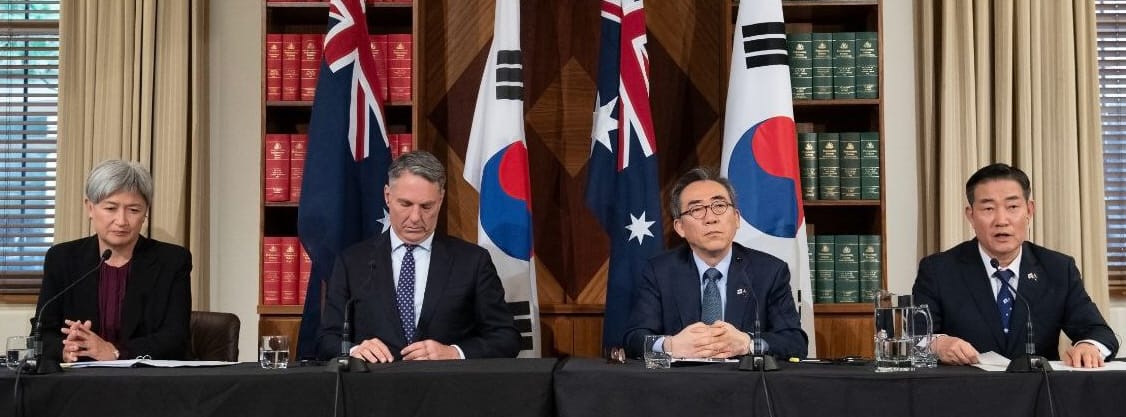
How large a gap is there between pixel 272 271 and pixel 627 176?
1.44 meters

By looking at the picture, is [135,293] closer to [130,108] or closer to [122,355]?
[122,355]

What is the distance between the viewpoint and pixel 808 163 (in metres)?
4.34

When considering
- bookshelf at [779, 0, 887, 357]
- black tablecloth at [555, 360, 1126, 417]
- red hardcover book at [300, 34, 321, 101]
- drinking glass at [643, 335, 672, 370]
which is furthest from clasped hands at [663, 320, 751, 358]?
red hardcover book at [300, 34, 321, 101]

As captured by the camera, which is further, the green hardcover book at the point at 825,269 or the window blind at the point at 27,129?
the window blind at the point at 27,129

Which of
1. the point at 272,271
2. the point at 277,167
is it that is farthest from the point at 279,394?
the point at 277,167

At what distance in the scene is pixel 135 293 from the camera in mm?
3500

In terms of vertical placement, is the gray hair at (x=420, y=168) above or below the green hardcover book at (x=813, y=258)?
above

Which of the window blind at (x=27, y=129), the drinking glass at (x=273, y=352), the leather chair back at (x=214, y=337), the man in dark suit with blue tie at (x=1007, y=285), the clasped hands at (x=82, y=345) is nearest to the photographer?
the drinking glass at (x=273, y=352)

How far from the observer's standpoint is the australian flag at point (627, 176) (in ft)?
13.7

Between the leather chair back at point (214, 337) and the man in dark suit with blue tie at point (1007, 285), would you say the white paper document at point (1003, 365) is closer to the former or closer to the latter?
the man in dark suit with blue tie at point (1007, 285)

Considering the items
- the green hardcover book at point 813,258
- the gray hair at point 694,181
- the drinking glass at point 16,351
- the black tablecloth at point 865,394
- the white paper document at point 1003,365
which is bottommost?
the black tablecloth at point 865,394

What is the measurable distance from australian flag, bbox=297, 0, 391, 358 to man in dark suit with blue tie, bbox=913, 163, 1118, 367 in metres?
2.08

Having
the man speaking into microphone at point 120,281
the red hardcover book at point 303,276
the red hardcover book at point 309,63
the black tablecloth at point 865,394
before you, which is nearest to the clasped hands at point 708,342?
the black tablecloth at point 865,394

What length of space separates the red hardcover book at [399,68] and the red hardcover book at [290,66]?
14.4 inches
